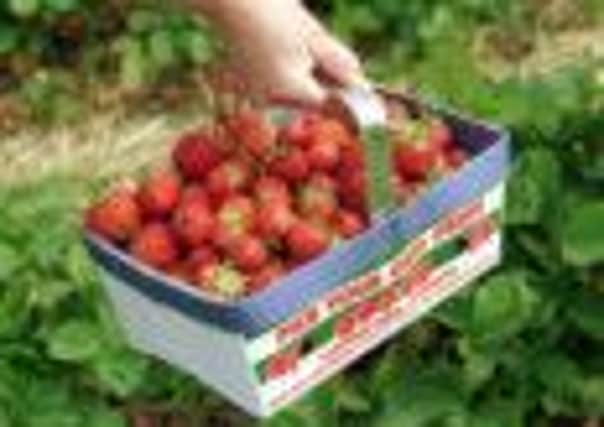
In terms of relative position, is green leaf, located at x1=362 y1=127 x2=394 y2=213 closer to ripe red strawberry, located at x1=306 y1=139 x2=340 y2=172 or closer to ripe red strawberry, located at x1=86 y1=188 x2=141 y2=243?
ripe red strawberry, located at x1=306 y1=139 x2=340 y2=172

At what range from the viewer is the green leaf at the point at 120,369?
2.59 metres

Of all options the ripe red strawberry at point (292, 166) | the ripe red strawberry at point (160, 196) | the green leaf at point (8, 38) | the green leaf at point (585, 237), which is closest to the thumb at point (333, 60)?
the ripe red strawberry at point (292, 166)

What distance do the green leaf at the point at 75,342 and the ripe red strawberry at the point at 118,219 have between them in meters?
0.37

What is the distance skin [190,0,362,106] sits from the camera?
2.32 meters

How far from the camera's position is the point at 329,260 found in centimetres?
216

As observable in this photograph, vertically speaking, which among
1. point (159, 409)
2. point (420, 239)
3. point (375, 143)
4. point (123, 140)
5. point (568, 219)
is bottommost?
point (123, 140)

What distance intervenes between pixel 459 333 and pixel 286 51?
564 millimetres

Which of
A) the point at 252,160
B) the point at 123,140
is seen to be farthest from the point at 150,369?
the point at 123,140

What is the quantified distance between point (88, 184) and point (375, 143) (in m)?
1.27

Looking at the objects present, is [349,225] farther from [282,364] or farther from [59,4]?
[59,4]

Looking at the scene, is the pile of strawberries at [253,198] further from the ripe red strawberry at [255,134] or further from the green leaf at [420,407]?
the green leaf at [420,407]

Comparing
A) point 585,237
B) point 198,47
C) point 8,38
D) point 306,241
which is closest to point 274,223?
point 306,241

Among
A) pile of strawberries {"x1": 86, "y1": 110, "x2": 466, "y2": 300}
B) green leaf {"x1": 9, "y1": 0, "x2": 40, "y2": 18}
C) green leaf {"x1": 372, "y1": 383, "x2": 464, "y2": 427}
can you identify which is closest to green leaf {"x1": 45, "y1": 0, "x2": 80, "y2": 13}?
green leaf {"x1": 9, "y1": 0, "x2": 40, "y2": 18}

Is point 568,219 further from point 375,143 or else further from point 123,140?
point 123,140
